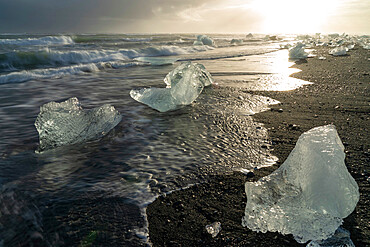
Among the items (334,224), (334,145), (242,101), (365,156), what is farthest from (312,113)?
(334,224)

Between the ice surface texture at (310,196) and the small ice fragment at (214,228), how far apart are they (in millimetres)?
140

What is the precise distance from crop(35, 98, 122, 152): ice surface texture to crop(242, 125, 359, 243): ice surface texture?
1.70 metres

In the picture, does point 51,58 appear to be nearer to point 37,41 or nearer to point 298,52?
point 298,52

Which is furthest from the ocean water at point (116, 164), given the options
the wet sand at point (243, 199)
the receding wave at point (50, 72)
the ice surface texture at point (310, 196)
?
the receding wave at point (50, 72)

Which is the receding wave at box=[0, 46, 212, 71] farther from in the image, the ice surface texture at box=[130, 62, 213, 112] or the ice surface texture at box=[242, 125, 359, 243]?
the ice surface texture at box=[242, 125, 359, 243]

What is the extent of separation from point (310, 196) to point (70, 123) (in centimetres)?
209

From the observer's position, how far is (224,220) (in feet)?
4.46

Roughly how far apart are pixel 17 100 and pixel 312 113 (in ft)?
14.6

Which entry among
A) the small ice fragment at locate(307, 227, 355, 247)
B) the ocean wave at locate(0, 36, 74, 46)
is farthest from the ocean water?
the ocean wave at locate(0, 36, 74, 46)

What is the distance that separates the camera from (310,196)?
1273 millimetres

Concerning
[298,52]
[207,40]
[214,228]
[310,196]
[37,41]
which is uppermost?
[207,40]

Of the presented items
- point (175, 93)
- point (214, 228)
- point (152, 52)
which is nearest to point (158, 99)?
point (175, 93)

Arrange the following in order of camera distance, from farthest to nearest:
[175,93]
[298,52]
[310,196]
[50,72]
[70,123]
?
[298,52]
[50,72]
[175,93]
[70,123]
[310,196]

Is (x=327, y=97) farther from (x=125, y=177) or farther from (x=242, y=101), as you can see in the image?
(x=125, y=177)
